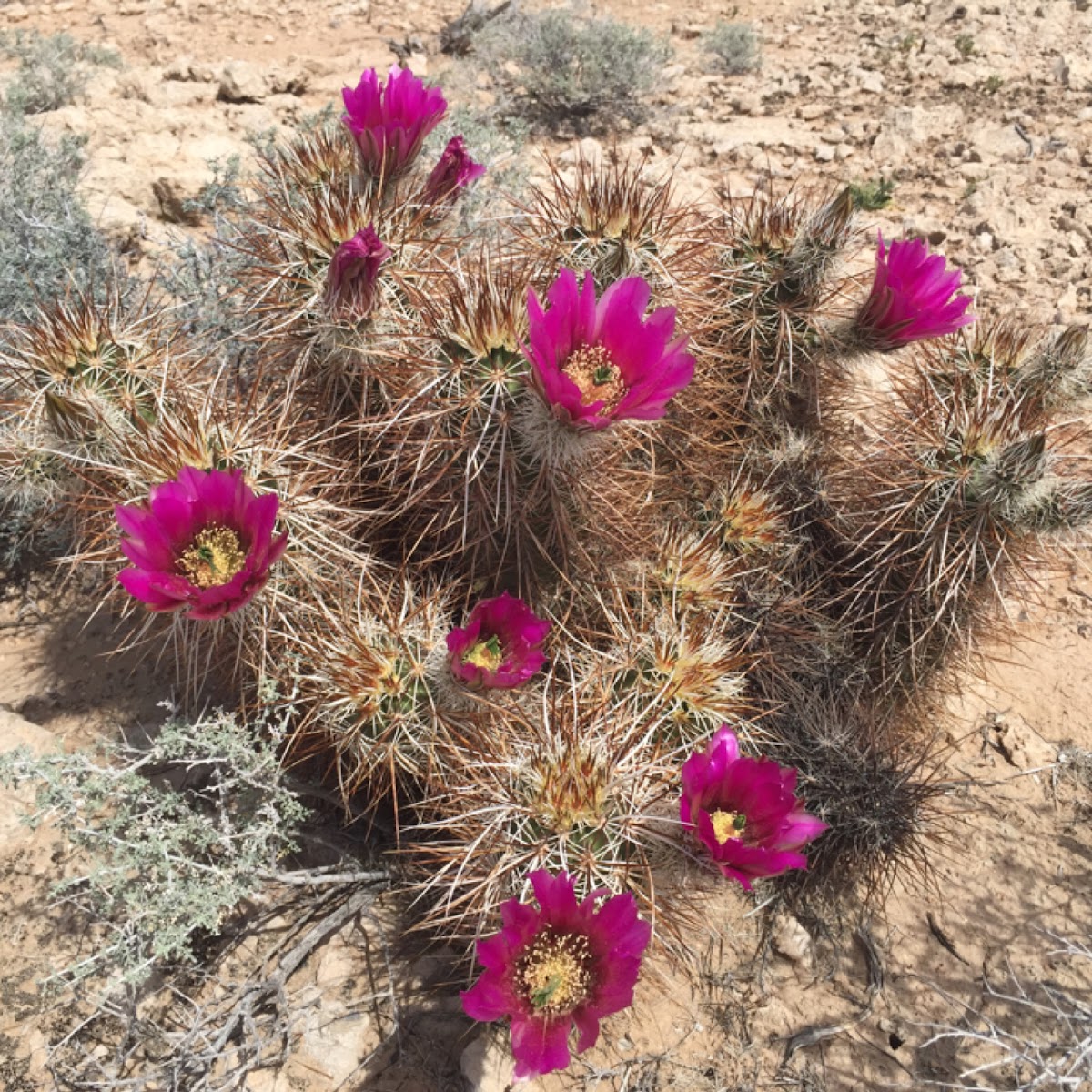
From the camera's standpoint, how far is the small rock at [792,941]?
7.78 feet

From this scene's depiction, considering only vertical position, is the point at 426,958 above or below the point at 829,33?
below

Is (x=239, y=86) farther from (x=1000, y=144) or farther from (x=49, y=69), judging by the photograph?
(x=1000, y=144)

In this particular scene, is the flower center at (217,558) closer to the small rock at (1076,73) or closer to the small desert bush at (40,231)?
the small desert bush at (40,231)

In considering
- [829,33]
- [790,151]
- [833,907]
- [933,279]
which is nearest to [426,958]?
[833,907]

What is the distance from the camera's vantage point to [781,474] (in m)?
2.64

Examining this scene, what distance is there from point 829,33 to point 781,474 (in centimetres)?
534

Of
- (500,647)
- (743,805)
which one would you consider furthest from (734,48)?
(743,805)

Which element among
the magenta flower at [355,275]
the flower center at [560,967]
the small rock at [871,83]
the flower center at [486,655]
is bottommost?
the flower center at [560,967]

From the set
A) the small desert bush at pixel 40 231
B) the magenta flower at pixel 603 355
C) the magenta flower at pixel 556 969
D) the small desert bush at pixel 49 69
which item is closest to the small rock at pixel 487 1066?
the magenta flower at pixel 556 969

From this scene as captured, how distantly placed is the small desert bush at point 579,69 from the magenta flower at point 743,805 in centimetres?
494

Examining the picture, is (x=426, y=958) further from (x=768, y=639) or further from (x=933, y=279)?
(x=933, y=279)

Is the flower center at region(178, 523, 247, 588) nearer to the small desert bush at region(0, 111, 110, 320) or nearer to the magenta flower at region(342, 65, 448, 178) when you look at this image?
the magenta flower at region(342, 65, 448, 178)

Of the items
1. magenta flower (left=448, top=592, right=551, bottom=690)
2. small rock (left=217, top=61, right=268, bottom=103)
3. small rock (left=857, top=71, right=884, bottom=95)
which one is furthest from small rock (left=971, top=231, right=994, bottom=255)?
small rock (left=217, top=61, right=268, bottom=103)

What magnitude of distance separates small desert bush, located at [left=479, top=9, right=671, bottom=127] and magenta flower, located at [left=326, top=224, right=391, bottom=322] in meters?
4.17
